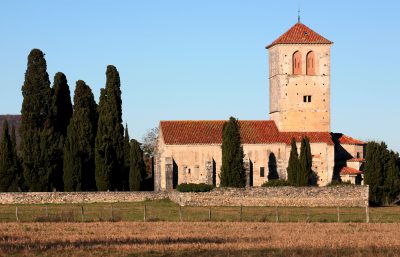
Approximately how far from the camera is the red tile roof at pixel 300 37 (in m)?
Answer: 92.4

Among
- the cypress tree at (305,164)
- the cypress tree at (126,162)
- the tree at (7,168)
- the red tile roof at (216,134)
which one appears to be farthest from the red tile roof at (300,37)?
the tree at (7,168)

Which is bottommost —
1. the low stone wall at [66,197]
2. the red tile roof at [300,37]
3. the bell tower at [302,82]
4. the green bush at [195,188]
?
the low stone wall at [66,197]

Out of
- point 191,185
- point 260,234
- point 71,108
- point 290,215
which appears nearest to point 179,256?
point 260,234

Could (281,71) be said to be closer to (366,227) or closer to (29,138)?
(29,138)

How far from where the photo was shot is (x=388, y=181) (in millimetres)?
81562

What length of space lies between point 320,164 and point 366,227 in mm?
40008

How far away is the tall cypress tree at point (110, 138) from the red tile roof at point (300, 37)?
1683cm

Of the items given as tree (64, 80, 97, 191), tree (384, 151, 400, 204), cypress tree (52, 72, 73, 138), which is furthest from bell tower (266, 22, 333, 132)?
cypress tree (52, 72, 73, 138)

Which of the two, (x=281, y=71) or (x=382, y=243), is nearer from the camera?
(x=382, y=243)

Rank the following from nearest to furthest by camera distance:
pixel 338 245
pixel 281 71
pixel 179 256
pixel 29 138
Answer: pixel 179 256 → pixel 338 245 → pixel 29 138 → pixel 281 71

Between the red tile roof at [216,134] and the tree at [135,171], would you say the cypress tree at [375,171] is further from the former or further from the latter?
the tree at [135,171]

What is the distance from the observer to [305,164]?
272ft

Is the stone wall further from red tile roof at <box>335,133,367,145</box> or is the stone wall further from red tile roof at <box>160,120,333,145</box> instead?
red tile roof at <box>335,133,367,145</box>

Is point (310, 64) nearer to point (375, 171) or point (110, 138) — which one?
point (375, 171)
